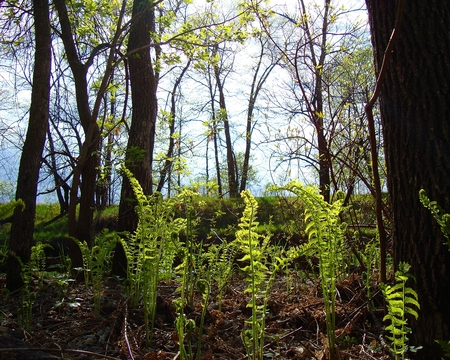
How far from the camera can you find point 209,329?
2.46 meters

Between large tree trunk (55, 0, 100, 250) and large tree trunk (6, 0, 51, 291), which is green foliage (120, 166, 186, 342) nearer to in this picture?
large tree trunk (6, 0, 51, 291)

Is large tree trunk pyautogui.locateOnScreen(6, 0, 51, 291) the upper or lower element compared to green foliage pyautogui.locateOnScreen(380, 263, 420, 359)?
upper

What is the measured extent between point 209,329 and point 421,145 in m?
1.60

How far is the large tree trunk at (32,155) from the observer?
389cm

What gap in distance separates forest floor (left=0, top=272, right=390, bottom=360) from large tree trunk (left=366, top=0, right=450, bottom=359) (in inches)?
14.6

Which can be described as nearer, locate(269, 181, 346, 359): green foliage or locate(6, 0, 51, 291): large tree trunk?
locate(269, 181, 346, 359): green foliage

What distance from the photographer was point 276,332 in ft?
8.34

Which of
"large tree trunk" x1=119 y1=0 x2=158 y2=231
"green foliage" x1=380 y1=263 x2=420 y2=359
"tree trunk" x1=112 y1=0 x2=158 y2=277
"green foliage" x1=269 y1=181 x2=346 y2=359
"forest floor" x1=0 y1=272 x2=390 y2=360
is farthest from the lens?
"large tree trunk" x1=119 y1=0 x2=158 y2=231

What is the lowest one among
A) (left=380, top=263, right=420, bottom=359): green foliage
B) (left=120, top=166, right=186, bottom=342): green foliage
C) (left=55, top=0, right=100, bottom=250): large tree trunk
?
Result: (left=380, top=263, right=420, bottom=359): green foliage

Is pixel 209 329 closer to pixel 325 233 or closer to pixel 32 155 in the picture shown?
pixel 325 233

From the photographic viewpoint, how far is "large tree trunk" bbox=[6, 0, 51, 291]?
3889 millimetres

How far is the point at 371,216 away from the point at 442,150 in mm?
3291

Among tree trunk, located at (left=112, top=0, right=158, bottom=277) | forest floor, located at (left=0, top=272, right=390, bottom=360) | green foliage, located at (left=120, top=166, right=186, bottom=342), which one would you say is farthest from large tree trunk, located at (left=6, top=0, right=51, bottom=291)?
green foliage, located at (left=120, top=166, right=186, bottom=342)

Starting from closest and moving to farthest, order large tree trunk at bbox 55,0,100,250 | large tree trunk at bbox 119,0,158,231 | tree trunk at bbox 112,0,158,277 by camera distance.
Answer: tree trunk at bbox 112,0,158,277
large tree trunk at bbox 119,0,158,231
large tree trunk at bbox 55,0,100,250
